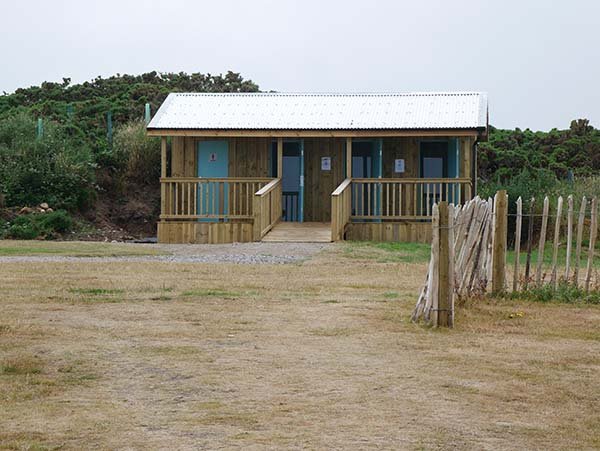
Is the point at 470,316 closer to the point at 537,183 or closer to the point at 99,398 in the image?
the point at 99,398

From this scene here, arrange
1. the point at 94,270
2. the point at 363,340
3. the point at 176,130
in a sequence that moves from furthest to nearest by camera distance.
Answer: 1. the point at 176,130
2. the point at 94,270
3. the point at 363,340

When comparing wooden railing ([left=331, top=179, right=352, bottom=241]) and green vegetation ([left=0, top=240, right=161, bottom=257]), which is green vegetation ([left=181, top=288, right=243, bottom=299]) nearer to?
green vegetation ([left=0, top=240, right=161, bottom=257])

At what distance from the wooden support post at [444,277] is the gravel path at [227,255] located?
25.8 feet

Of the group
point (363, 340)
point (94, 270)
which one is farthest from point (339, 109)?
point (363, 340)

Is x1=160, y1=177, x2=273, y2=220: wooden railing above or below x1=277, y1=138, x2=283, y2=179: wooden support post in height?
below

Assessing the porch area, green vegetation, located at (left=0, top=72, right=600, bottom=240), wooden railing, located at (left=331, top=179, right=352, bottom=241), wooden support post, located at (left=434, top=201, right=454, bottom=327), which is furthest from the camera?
green vegetation, located at (left=0, top=72, right=600, bottom=240)

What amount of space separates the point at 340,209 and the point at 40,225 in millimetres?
7305

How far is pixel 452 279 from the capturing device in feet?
36.4

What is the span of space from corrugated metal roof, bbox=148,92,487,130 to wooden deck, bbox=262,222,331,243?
2326 millimetres

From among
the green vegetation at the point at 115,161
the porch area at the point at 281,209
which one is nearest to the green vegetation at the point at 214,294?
the green vegetation at the point at 115,161

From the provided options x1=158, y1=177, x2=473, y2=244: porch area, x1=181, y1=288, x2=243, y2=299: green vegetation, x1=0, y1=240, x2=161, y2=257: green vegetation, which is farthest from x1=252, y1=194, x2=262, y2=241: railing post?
x1=181, y1=288, x2=243, y2=299: green vegetation

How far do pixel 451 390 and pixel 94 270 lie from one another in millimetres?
9496

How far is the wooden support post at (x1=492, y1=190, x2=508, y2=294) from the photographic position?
1370 cm

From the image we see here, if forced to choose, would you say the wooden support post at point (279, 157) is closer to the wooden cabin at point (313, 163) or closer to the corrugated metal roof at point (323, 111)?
the wooden cabin at point (313, 163)
